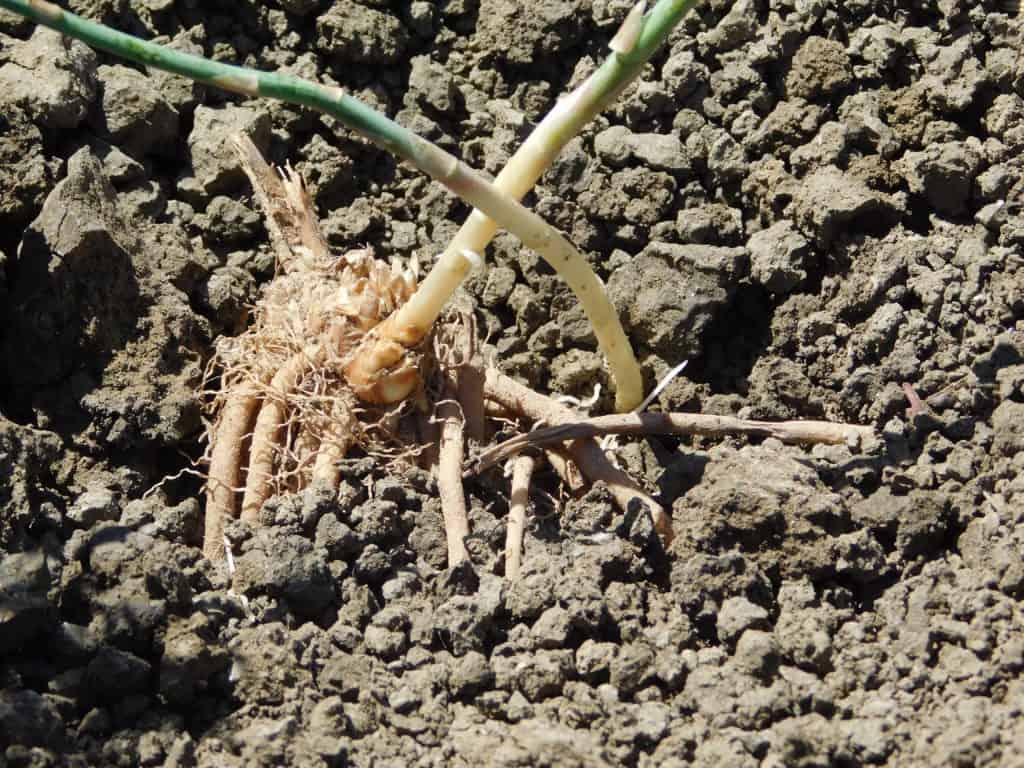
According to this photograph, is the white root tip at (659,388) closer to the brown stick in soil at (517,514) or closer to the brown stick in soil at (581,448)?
the brown stick in soil at (581,448)

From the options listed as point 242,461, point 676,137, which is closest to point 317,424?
point 242,461

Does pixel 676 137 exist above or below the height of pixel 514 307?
above

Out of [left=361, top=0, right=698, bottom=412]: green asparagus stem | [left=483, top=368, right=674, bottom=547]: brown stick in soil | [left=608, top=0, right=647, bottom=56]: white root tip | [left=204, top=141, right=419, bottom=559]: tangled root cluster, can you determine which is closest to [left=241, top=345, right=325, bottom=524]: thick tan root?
[left=204, top=141, right=419, bottom=559]: tangled root cluster

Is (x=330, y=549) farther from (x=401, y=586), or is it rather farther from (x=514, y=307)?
(x=514, y=307)

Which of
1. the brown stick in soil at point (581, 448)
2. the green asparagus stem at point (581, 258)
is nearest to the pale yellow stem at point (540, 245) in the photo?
the green asparagus stem at point (581, 258)

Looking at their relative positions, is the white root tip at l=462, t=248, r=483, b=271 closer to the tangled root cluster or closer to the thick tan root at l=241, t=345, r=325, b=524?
the tangled root cluster

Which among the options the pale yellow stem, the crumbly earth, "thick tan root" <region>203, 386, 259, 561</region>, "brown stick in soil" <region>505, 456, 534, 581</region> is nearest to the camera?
the crumbly earth
